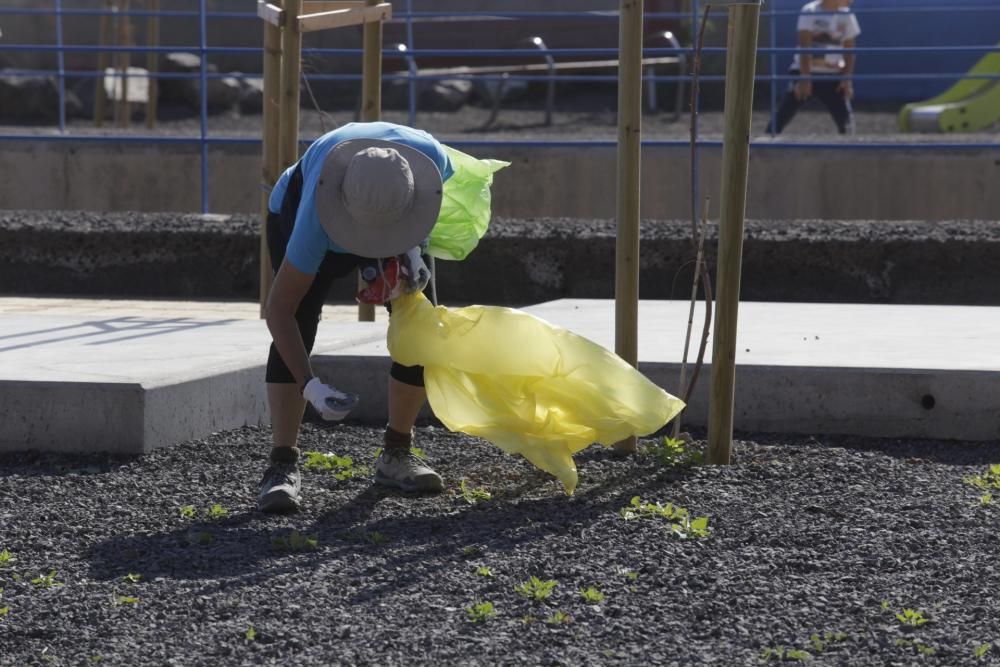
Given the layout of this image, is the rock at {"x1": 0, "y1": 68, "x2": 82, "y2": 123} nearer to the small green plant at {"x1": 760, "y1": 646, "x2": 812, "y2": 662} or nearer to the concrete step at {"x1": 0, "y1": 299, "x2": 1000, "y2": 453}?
the concrete step at {"x1": 0, "y1": 299, "x2": 1000, "y2": 453}

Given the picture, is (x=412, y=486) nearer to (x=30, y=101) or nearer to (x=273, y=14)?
(x=273, y=14)

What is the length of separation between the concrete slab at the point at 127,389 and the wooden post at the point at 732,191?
1.54 metres

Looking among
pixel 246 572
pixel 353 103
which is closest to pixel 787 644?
pixel 246 572

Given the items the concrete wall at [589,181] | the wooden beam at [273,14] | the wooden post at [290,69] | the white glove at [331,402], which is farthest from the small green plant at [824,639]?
the concrete wall at [589,181]

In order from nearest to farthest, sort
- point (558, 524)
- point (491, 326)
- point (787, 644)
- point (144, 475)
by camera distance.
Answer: point (787, 644)
point (558, 524)
point (491, 326)
point (144, 475)

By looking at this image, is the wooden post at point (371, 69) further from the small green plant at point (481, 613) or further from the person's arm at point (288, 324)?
the small green plant at point (481, 613)

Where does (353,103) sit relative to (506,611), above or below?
above

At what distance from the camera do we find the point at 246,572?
3.42m

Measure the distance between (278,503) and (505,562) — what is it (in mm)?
737

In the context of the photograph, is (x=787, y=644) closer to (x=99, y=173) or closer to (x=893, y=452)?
(x=893, y=452)

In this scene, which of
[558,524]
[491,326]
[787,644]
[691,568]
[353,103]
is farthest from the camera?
[353,103]

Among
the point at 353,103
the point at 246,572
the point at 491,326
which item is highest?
the point at 353,103

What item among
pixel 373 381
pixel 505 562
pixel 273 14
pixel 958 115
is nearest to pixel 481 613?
pixel 505 562

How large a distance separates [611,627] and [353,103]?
52.5ft
